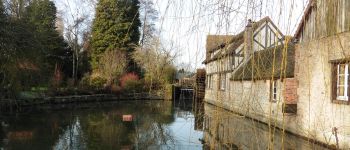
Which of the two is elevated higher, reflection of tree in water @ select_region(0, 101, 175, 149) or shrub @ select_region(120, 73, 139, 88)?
shrub @ select_region(120, 73, 139, 88)

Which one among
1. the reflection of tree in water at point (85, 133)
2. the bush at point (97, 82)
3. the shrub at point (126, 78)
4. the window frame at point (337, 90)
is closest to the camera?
the window frame at point (337, 90)

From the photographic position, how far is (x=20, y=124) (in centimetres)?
1675

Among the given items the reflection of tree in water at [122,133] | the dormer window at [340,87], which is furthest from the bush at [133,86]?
the dormer window at [340,87]

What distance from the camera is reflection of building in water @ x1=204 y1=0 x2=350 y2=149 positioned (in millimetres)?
2078

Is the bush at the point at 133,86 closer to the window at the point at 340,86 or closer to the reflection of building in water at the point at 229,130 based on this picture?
the window at the point at 340,86

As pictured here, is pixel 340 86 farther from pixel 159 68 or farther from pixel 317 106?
pixel 159 68

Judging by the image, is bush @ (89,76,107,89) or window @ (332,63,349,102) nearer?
window @ (332,63,349,102)

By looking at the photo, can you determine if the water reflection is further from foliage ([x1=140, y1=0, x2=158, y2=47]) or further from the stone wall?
foliage ([x1=140, y1=0, x2=158, y2=47])

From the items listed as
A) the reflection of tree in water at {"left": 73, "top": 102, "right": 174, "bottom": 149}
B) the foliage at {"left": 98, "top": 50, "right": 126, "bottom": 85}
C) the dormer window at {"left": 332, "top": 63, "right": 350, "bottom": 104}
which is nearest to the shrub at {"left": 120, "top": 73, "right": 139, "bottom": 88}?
the foliage at {"left": 98, "top": 50, "right": 126, "bottom": 85}

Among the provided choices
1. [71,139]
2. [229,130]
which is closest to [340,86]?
[71,139]

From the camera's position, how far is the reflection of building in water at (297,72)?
208 centimetres

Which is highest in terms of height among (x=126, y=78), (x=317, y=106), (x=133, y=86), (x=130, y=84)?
(x=126, y=78)

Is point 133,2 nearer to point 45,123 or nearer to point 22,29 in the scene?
point 22,29

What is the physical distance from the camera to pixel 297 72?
14078mm
